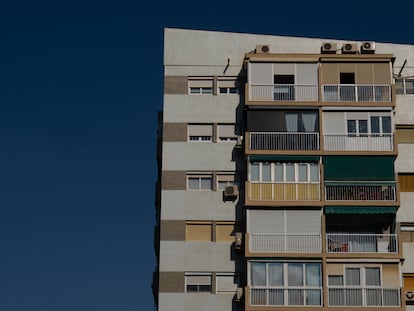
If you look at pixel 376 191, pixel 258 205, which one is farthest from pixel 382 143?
pixel 258 205

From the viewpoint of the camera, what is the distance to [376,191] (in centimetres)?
4938

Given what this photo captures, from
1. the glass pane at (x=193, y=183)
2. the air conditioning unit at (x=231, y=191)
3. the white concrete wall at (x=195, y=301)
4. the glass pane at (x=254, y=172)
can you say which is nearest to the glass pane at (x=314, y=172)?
the glass pane at (x=254, y=172)

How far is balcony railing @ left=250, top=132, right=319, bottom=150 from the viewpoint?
49969 mm

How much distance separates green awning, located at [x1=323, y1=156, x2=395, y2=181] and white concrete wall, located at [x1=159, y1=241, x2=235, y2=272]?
5.60m

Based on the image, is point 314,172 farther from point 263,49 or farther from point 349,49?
point 263,49

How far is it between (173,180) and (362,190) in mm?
8444

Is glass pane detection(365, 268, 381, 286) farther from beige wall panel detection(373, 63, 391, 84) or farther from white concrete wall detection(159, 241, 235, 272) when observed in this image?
beige wall panel detection(373, 63, 391, 84)

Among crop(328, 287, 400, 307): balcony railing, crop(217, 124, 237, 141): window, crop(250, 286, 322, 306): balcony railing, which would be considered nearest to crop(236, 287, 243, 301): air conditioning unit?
crop(250, 286, 322, 306): balcony railing

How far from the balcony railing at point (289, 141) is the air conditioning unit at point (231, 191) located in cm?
224

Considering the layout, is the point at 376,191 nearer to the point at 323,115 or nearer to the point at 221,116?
the point at 323,115

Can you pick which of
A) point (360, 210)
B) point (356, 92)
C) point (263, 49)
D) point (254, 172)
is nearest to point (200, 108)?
point (263, 49)

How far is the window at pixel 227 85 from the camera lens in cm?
5181

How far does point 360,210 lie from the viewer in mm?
48938

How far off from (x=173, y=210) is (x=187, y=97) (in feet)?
17.7
